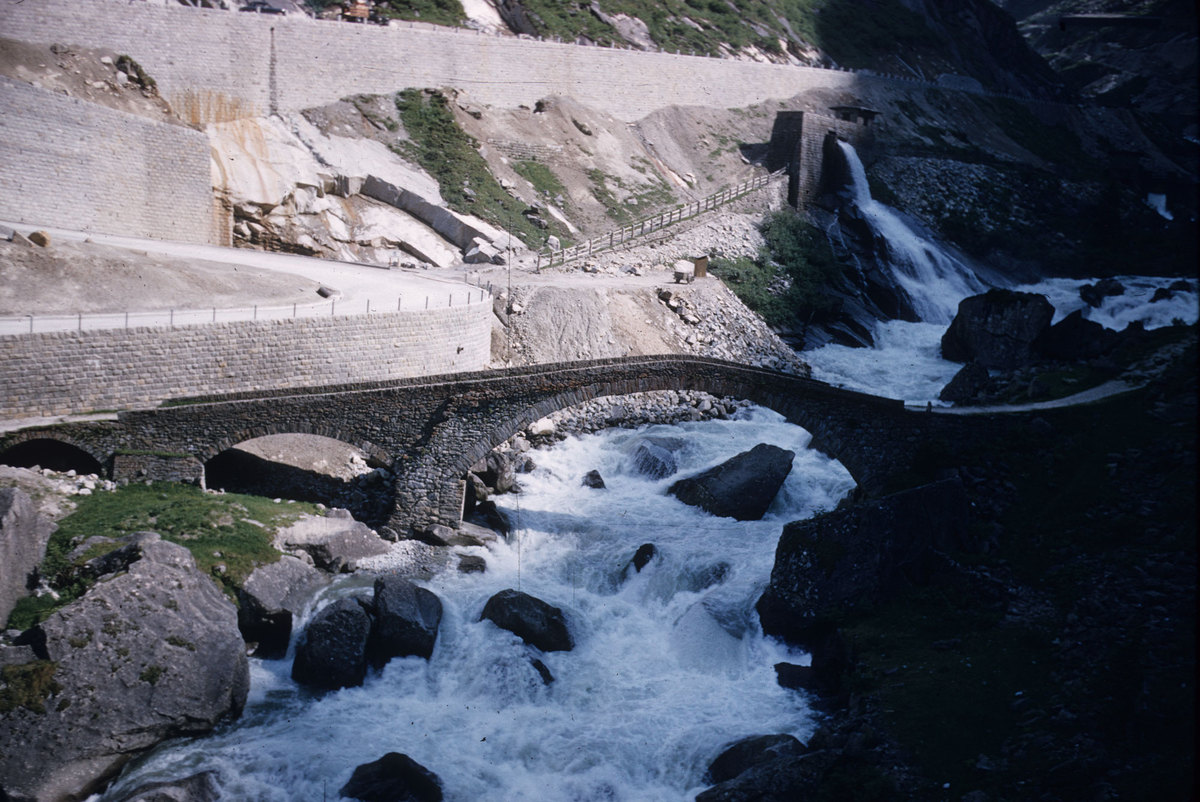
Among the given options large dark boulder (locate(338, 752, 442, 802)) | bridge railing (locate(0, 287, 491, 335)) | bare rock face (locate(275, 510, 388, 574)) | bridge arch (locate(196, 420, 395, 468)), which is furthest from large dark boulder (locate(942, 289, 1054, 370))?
large dark boulder (locate(338, 752, 442, 802))

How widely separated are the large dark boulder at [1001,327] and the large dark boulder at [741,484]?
52.9ft

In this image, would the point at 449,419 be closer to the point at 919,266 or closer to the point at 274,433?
the point at 274,433

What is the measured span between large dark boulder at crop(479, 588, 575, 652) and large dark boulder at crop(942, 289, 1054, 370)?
1081 inches

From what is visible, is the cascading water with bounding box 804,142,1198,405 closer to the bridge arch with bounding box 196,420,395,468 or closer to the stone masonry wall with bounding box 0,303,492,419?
the stone masonry wall with bounding box 0,303,492,419

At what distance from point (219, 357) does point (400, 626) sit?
39.2 feet

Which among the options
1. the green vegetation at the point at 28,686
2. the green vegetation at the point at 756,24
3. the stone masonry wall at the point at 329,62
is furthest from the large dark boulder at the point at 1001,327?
the green vegetation at the point at 28,686

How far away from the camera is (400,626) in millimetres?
26797

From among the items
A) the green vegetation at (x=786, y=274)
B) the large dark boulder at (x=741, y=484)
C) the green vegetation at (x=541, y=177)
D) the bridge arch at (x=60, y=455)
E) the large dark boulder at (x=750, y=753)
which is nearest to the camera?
the large dark boulder at (x=750, y=753)

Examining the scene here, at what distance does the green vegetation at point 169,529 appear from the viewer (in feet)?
82.3

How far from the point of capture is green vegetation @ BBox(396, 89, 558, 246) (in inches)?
2093

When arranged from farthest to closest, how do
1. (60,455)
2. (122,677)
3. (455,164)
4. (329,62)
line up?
(329,62), (455,164), (60,455), (122,677)

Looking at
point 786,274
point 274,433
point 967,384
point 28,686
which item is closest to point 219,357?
point 274,433

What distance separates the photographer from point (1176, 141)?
9356 centimetres

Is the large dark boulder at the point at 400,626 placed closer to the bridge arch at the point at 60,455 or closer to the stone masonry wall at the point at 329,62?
the bridge arch at the point at 60,455
